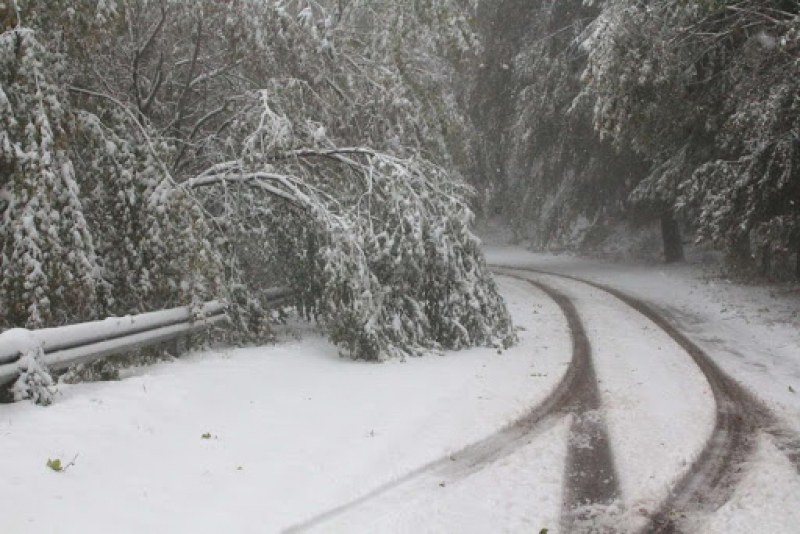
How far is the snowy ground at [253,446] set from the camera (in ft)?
14.9

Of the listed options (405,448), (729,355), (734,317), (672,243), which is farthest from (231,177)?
(672,243)

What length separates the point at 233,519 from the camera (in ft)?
14.8

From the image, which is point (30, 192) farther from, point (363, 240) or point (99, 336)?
point (363, 240)

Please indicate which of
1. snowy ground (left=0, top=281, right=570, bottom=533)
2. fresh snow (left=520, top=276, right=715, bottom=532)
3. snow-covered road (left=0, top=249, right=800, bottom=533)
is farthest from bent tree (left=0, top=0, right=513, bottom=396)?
fresh snow (left=520, top=276, right=715, bottom=532)

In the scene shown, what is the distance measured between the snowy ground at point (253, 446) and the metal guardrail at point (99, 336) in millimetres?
351

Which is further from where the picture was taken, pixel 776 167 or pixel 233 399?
pixel 776 167

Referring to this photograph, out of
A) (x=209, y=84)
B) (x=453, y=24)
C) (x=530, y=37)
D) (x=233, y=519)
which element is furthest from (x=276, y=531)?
(x=530, y=37)

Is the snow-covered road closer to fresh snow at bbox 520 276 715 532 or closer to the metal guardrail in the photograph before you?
fresh snow at bbox 520 276 715 532

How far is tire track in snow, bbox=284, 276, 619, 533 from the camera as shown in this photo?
4816 mm

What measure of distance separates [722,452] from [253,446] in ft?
13.9

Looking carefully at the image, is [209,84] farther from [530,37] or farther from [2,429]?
[530,37]

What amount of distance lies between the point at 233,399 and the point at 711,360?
22.6 ft

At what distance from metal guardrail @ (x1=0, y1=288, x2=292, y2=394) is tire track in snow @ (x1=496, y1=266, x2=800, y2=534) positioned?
209 inches

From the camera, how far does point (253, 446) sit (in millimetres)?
5773
